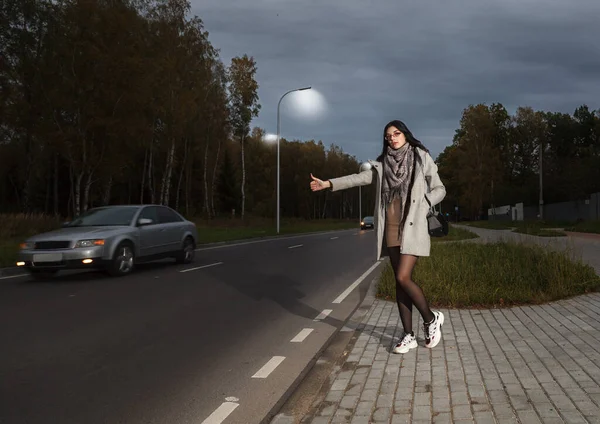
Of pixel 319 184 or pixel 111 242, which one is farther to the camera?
pixel 111 242

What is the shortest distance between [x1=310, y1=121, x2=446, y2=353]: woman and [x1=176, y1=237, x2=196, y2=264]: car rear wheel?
373 inches

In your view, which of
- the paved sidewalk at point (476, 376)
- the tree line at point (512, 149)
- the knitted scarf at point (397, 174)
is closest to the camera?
the paved sidewalk at point (476, 376)

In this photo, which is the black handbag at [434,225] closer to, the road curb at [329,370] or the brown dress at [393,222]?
the brown dress at [393,222]

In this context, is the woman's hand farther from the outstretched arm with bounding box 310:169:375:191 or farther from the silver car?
the silver car

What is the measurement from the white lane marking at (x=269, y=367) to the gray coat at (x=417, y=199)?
4.44ft

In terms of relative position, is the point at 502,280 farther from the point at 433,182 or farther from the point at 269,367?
the point at 269,367

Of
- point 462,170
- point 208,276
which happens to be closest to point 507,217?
point 462,170

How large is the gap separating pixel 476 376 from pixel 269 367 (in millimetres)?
1770

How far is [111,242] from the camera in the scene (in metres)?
11.0

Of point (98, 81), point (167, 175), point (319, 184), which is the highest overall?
point (98, 81)

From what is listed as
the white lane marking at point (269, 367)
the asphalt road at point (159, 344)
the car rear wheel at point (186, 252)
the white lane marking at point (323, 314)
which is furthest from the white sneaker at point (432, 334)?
the car rear wheel at point (186, 252)

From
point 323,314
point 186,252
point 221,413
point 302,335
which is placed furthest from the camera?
point 186,252

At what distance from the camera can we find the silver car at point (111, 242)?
10.6 metres

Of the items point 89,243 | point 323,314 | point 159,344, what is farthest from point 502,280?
point 89,243
